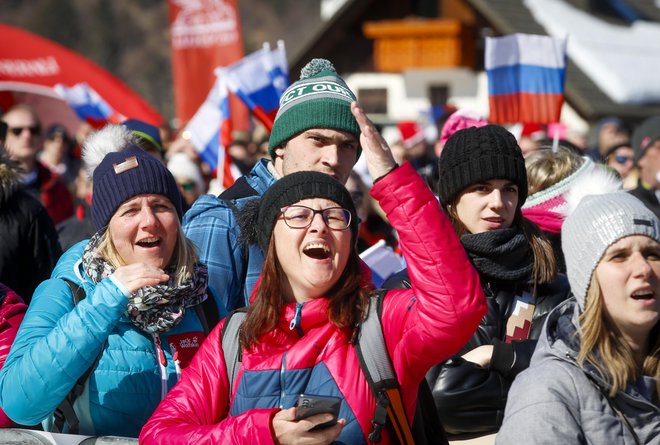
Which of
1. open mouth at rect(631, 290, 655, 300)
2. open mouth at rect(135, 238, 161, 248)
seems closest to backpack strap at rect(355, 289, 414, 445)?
open mouth at rect(631, 290, 655, 300)

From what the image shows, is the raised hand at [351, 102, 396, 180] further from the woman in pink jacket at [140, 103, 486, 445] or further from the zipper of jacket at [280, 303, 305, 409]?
the zipper of jacket at [280, 303, 305, 409]

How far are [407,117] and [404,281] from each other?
25254 millimetres

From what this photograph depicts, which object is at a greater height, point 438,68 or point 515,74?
point 515,74

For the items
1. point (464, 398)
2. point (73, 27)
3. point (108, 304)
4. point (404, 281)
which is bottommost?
point (73, 27)

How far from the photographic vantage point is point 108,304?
11.4 feet

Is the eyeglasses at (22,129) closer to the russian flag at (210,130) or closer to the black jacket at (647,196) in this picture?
the russian flag at (210,130)

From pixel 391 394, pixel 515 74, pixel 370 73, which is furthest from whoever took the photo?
pixel 370 73

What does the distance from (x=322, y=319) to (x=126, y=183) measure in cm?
110

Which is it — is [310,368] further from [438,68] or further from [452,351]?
[438,68]

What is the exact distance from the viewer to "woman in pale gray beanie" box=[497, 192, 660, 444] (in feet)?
9.93

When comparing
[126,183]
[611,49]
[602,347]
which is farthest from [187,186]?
[611,49]

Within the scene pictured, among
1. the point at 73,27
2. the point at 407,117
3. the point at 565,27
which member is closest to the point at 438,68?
the point at 407,117

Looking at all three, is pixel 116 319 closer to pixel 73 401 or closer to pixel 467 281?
pixel 73 401

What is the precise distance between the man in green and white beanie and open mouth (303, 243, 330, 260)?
0.71 meters
